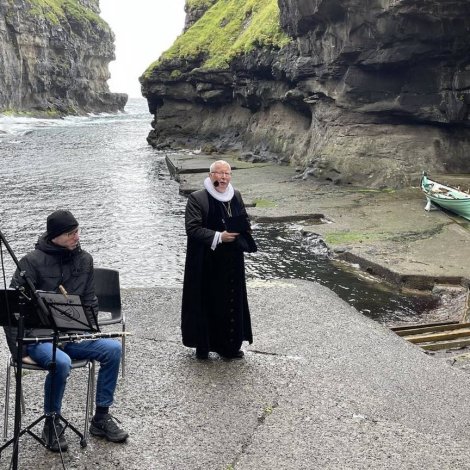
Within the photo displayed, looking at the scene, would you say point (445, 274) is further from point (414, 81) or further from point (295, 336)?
point (414, 81)

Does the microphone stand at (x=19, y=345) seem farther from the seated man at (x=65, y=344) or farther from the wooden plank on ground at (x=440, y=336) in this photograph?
the wooden plank on ground at (x=440, y=336)

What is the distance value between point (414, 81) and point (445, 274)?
63.8 ft

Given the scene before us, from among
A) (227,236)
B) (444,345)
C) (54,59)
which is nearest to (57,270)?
(227,236)

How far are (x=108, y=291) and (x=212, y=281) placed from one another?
1.53 meters

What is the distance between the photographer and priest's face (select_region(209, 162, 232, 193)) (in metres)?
9.34

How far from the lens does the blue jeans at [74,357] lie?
6.91 m

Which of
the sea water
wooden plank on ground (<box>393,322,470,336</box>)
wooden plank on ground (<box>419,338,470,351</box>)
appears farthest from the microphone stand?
wooden plank on ground (<box>393,322,470,336</box>)

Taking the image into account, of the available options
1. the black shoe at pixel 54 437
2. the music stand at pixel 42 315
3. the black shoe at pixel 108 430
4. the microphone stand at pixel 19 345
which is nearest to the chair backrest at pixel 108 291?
the black shoe at pixel 108 430

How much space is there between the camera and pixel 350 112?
127 feet

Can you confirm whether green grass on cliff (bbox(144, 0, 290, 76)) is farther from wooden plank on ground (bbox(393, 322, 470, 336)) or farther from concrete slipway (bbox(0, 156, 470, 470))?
concrete slipway (bbox(0, 156, 470, 470))

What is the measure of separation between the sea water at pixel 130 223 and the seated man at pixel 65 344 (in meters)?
3.59

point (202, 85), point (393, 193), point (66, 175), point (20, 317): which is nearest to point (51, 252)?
point (20, 317)

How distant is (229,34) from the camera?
65.6m

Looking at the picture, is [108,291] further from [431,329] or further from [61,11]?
[61,11]
